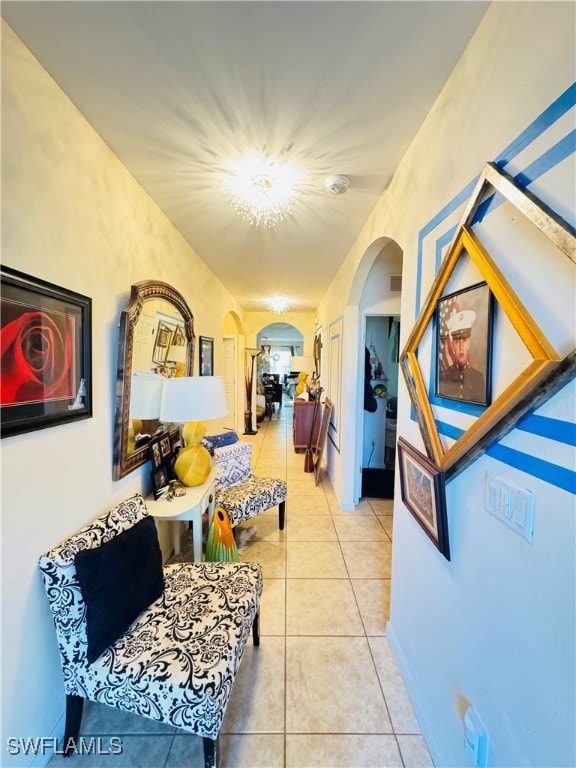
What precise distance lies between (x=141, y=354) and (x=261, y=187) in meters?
1.28

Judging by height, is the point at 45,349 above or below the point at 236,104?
below

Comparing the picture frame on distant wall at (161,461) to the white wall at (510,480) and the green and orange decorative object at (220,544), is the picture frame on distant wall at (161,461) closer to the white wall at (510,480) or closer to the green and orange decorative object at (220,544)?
the green and orange decorative object at (220,544)

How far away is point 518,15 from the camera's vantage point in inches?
31.1

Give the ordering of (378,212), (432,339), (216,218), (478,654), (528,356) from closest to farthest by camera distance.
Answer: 1. (528,356)
2. (478,654)
3. (432,339)
4. (378,212)
5. (216,218)

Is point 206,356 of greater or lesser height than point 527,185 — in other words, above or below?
below

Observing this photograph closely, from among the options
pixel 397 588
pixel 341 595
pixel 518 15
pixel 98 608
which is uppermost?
pixel 518 15

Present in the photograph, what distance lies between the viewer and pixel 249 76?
1136 millimetres

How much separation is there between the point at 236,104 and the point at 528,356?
59.8 inches

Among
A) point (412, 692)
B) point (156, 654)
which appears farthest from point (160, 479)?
point (412, 692)

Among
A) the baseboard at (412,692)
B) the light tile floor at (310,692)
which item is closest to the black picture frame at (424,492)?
the baseboard at (412,692)

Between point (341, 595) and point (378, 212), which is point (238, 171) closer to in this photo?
point (378, 212)

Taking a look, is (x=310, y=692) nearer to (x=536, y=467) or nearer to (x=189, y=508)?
(x=189, y=508)

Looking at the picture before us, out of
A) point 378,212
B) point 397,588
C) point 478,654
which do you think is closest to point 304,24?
point 378,212

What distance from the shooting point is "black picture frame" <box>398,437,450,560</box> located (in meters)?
1.07
